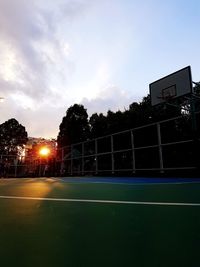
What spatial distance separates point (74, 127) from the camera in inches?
1228

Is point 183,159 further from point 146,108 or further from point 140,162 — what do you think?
point 146,108

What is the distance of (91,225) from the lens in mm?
1836

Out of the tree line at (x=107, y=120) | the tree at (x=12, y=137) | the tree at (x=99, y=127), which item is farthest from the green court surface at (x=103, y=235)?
the tree at (x=12, y=137)

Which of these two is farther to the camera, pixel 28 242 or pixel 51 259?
pixel 28 242

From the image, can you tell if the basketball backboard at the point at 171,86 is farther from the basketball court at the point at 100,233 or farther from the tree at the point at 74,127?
the tree at the point at 74,127

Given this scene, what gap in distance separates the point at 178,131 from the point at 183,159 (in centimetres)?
427

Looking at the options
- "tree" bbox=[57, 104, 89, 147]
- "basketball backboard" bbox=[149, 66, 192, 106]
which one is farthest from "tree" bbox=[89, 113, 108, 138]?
"basketball backboard" bbox=[149, 66, 192, 106]

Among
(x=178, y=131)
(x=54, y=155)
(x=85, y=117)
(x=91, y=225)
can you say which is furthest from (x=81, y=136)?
(x=91, y=225)

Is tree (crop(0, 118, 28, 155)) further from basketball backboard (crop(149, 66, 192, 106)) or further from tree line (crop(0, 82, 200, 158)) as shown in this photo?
basketball backboard (crop(149, 66, 192, 106))

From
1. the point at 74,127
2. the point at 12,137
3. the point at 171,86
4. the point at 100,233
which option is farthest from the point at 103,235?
the point at 12,137

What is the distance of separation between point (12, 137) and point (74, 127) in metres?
24.4

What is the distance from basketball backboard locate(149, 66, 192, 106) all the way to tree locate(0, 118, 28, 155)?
43844mm

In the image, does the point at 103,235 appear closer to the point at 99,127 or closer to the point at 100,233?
the point at 100,233

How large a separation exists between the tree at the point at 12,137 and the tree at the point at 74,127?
22.4 meters
